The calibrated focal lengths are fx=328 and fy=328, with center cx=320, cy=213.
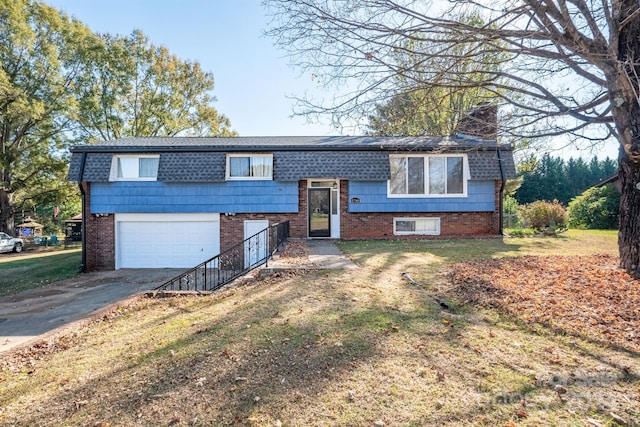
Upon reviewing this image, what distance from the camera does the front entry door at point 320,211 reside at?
13.6 metres

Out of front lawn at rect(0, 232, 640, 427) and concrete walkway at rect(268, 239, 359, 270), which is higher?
concrete walkway at rect(268, 239, 359, 270)

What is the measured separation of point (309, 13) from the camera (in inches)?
227

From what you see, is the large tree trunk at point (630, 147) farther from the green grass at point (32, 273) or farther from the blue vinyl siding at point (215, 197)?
the green grass at point (32, 273)

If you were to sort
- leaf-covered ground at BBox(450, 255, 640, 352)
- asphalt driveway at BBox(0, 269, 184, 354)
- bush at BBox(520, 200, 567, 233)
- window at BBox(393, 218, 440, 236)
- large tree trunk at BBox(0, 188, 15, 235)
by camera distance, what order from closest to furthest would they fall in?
1. leaf-covered ground at BBox(450, 255, 640, 352)
2. asphalt driveway at BBox(0, 269, 184, 354)
3. window at BBox(393, 218, 440, 236)
4. bush at BBox(520, 200, 567, 233)
5. large tree trunk at BBox(0, 188, 15, 235)

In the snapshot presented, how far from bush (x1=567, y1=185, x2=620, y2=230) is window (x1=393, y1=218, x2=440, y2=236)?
13.8 meters

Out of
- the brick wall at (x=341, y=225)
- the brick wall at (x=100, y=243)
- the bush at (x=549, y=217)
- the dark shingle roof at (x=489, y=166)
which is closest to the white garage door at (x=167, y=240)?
the brick wall at (x=100, y=243)

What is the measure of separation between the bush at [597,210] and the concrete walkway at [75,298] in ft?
62.9

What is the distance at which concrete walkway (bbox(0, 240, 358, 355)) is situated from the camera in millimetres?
6160

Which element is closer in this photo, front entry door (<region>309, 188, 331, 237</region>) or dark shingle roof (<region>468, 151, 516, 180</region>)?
dark shingle roof (<region>468, 151, 516, 180</region>)

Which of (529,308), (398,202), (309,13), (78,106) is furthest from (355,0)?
(78,106)

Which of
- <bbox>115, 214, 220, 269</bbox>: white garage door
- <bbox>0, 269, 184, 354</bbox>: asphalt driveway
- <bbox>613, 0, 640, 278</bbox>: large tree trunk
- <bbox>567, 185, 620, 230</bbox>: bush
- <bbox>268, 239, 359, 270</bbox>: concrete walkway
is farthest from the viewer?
<bbox>567, 185, 620, 230</bbox>: bush

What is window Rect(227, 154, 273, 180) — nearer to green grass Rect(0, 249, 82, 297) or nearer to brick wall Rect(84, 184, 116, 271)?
brick wall Rect(84, 184, 116, 271)

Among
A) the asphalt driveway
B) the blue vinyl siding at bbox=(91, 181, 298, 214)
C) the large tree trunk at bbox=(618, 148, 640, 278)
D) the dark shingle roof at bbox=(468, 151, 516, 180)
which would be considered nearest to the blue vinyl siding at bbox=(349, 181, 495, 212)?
the dark shingle roof at bbox=(468, 151, 516, 180)

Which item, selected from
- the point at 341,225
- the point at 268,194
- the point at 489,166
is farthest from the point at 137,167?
the point at 489,166
